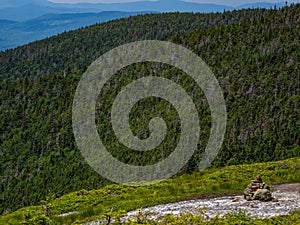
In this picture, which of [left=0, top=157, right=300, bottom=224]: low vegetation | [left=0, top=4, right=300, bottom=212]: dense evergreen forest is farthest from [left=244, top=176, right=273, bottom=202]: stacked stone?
[left=0, top=4, right=300, bottom=212]: dense evergreen forest

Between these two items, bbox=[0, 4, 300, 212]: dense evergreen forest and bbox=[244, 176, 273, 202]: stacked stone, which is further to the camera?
bbox=[0, 4, 300, 212]: dense evergreen forest

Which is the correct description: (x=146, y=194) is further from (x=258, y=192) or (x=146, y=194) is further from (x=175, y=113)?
(x=175, y=113)

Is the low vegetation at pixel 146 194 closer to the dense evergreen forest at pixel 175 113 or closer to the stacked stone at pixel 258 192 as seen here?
the stacked stone at pixel 258 192

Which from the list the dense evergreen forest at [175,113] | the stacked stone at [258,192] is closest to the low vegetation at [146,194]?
the stacked stone at [258,192]

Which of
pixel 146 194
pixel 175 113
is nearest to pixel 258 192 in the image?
pixel 146 194

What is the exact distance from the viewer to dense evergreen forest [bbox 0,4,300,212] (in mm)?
86000

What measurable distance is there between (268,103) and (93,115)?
6654cm

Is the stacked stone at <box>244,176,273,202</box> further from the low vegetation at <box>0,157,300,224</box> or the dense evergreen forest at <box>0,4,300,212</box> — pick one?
the dense evergreen forest at <box>0,4,300,212</box>

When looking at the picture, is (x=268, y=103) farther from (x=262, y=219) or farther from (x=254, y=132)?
(x=262, y=219)

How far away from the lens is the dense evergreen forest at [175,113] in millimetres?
86000

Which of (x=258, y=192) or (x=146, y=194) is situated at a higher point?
(x=146, y=194)

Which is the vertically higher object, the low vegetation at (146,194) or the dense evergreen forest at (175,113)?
the dense evergreen forest at (175,113)

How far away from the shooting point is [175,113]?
114 m

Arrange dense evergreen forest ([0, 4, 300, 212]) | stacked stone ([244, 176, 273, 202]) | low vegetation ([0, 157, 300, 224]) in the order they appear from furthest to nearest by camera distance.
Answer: dense evergreen forest ([0, 4, 300, 212]), low vegetation ([0, 157, 300, 224]), stacked stone ([244, 176, 273, 202])
